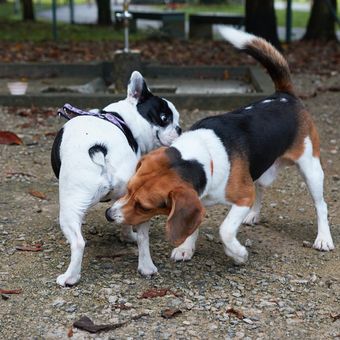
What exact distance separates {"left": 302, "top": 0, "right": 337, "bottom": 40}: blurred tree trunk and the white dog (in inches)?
519

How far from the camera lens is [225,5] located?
44.6 metres

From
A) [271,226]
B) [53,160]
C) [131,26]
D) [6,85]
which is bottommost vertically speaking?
[131,26]

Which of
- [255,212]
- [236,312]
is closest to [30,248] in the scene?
[236,312]

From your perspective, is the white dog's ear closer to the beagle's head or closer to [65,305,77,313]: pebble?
the beagle's head

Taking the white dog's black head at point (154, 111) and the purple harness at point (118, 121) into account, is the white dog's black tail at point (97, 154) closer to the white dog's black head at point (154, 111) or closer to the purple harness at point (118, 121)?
the purple harness at point (118, 121)

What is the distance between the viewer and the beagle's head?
3.91m

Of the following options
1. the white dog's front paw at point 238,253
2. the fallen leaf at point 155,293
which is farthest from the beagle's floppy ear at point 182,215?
the white dog's front paw at point 238,253

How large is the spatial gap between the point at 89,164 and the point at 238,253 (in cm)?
112

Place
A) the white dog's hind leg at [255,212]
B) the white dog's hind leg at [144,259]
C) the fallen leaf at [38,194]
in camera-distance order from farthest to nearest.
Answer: the fallen leaf at [38,194] < the white dog's hind leg at [255,212] < the white dog's hind leg at [144,259]

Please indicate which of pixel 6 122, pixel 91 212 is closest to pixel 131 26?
pixel 6 122

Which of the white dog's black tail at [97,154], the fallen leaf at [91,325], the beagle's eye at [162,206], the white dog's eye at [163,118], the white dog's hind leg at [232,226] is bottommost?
the fallen leaf at [91,325]

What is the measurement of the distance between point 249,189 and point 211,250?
69 centimetres

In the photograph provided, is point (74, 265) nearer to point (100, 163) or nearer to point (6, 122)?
point (100, 163)

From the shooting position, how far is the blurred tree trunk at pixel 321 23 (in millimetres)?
16906
